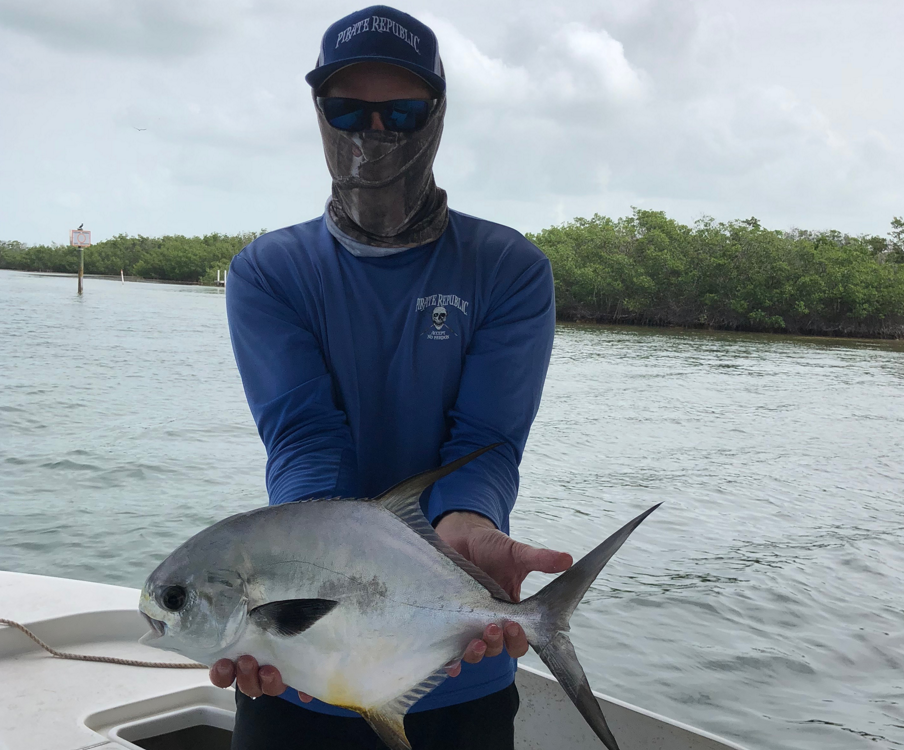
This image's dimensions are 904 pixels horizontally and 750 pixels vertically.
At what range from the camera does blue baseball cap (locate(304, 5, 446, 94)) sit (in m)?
2.01

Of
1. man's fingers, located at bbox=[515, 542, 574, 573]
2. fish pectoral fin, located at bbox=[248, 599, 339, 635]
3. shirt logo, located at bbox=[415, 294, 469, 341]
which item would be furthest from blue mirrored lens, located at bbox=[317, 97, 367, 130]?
fish pectoral fin, located at bbox=[248, 599, 339, 635]

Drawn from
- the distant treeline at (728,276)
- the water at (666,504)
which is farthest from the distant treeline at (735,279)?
the water at (666,504)

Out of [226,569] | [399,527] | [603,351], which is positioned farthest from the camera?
[603,351]

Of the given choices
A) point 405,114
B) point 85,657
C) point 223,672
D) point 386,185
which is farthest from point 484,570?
point 85,657

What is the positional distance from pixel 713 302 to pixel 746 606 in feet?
167

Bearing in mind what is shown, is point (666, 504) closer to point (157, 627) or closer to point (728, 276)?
point (157, 627)

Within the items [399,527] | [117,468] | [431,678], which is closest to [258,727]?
[431,678]

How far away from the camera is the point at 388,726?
1632 mm

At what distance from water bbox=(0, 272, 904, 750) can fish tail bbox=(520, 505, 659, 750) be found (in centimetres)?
526

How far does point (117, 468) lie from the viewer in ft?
48.1

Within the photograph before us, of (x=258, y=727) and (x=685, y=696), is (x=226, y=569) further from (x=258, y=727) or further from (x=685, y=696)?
(x=685, y=696)

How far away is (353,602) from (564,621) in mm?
404

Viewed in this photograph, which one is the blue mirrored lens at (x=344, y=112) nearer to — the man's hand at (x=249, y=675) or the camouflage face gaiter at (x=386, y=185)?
the camouflage face gaiter at (x=386, y=185)

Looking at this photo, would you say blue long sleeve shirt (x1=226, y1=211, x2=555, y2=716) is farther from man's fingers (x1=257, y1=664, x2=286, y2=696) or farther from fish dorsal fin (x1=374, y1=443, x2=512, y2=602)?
man's fingers (x1=257, y1=664, x2=286, y2=696)
